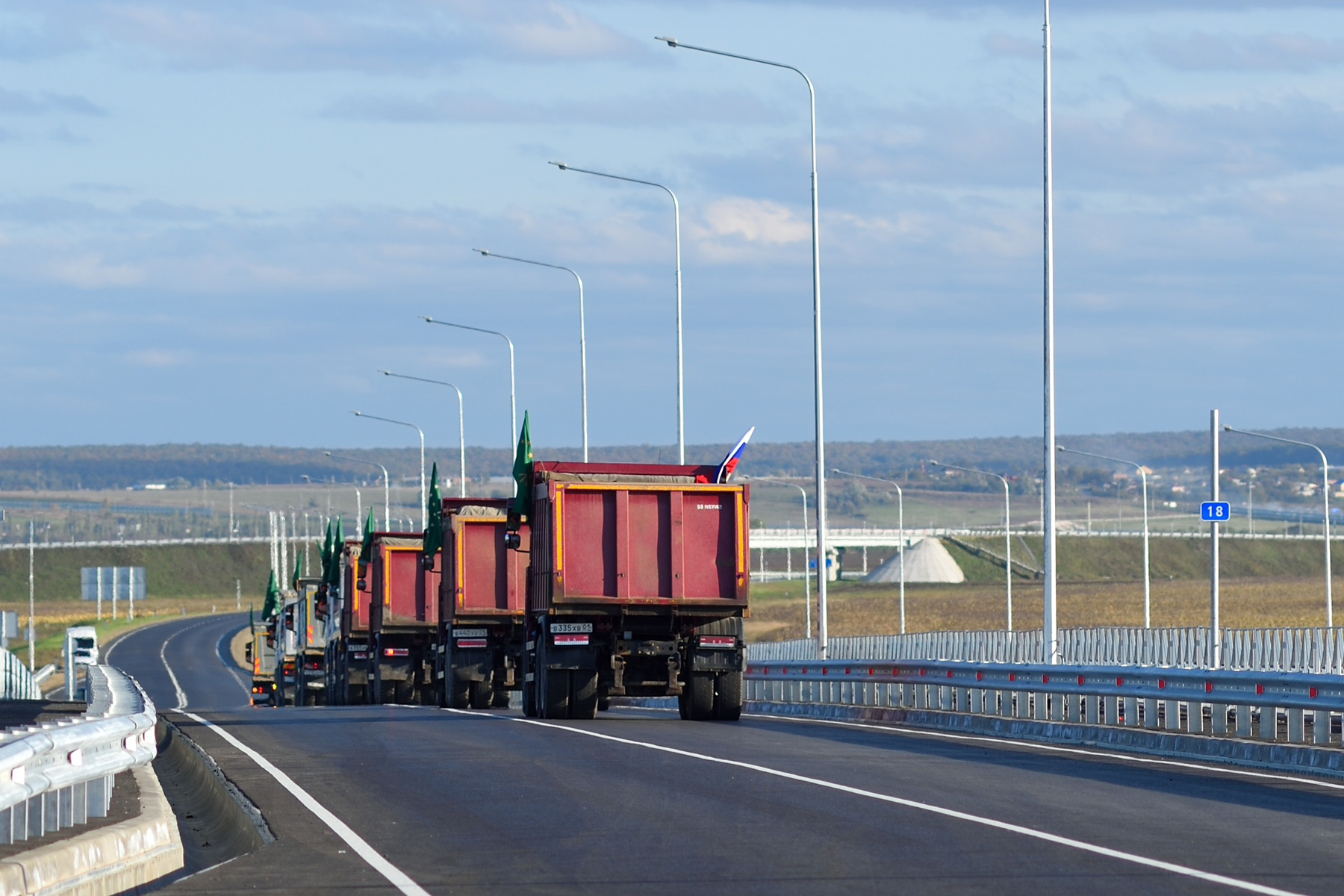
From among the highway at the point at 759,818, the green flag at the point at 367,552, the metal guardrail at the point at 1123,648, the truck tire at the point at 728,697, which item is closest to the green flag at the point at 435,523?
the green flag at the point at 367,552

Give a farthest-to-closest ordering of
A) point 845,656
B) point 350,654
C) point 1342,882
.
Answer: point 350,654 → point 845,656 → point 1342,882

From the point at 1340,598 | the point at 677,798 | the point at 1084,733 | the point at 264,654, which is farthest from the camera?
the point at 1340,598

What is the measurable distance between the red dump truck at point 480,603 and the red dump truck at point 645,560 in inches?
270

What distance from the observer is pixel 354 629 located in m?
42.8

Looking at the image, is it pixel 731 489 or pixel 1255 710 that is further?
pixel 731 489

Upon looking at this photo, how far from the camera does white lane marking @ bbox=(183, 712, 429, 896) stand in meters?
10.6

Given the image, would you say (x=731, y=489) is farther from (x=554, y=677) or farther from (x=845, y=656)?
(x=845, y=656)

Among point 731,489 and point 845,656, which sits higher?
point 731,489

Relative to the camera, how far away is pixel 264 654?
6512 centimetres

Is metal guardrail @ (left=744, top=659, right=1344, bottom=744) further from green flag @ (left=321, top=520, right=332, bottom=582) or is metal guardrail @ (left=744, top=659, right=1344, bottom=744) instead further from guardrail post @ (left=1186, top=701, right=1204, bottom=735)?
green flag @ (left=321, top=520, right=332, bottom=582)

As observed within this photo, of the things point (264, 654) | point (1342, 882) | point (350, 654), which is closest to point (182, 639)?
point (264, 654)

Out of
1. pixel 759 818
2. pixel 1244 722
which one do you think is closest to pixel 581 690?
pixel 1244 722

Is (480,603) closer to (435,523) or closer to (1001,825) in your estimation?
(435,523)

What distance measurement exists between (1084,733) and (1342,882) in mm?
11666
